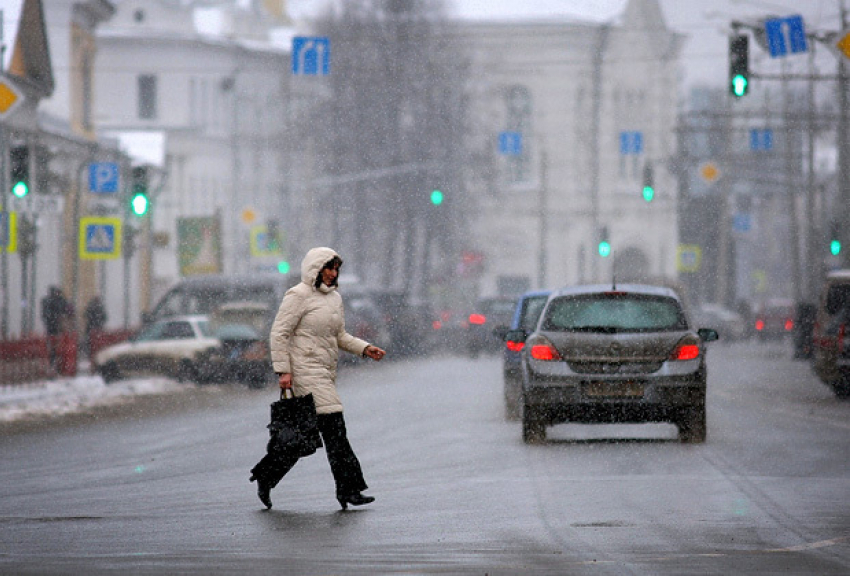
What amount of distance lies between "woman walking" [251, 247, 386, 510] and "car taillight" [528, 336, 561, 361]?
5.60m

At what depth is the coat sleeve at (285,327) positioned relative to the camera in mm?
11805

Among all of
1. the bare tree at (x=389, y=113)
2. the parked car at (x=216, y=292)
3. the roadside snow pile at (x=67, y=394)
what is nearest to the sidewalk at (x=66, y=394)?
the roadside snow pile at (x=67, y=394)

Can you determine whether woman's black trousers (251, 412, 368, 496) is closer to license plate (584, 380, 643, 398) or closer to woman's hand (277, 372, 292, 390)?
woman's hand (277, 372, 292, 390)

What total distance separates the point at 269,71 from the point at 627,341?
70.7 meters

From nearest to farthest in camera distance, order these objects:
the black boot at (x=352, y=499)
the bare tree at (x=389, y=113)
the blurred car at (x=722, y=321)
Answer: the black boot at (x=352, y=499) < the blurred car at (x=722, y=321) < the bare tree at (x=389, y=113)

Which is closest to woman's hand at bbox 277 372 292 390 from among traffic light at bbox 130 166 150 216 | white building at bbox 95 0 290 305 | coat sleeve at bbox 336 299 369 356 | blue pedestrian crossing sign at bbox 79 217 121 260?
coat sleeve at bbox 336 299 369 356

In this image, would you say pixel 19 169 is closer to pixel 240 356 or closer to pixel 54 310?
pixel 240 356

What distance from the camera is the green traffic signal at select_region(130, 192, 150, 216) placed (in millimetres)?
32406

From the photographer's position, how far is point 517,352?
22141mm

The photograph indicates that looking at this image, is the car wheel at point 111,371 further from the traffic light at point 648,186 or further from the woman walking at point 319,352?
the woman walking at point 319,352

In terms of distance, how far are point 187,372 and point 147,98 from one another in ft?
179

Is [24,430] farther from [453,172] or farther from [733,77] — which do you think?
[453,172]

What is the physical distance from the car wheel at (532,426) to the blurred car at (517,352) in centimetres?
378

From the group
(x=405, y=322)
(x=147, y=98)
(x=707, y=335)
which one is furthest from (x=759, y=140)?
(x=707, y=335)
